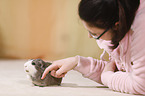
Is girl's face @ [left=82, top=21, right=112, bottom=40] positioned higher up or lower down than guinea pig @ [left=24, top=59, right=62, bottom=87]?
higher up

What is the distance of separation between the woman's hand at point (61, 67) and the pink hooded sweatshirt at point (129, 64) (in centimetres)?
3

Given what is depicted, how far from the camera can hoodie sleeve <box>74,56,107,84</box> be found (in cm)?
108

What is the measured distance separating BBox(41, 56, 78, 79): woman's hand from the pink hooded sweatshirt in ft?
0.11

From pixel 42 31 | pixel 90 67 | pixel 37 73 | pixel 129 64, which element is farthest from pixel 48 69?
pixel 42 31

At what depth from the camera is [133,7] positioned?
809mm

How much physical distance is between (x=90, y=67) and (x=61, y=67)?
154 millimetres

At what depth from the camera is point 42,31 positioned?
2.53 metres

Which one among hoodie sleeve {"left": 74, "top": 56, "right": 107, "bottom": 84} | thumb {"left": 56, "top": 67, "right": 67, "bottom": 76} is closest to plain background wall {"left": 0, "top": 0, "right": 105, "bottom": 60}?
hoodie sleeve {"left": 74, "top": 56, "right": 107, "bottom": 84}

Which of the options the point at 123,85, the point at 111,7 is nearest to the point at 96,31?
the point at 111,7

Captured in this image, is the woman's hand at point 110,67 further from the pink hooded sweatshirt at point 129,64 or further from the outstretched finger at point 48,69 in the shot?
the outstretched finger at point 48,69

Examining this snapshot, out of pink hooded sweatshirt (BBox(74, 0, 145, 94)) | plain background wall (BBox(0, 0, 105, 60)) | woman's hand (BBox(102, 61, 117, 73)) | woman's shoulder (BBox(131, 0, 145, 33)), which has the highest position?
woman's shoulder (BBox(131, 0, 145, 33))

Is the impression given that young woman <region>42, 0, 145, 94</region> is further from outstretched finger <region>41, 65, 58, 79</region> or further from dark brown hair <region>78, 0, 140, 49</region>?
outstretched finger <region>41, 65, 58, 79</region>

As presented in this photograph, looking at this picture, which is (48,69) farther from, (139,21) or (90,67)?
(139,21)

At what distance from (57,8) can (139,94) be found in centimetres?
176
